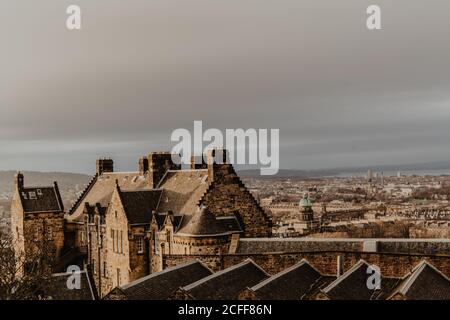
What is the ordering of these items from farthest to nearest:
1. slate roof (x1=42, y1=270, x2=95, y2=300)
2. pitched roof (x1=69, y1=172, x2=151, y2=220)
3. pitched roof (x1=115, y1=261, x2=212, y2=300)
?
pitched roof (x1=69, y1=172, x2=151, y2=220) < slate roof (x1=42, y1=270, x2=95, y2=300) < pitched roof (x1=115, y1=261, x2=212, y2=300)

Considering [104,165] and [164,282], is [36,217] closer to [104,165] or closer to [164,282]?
[104,165]

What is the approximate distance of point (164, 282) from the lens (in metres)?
34.0

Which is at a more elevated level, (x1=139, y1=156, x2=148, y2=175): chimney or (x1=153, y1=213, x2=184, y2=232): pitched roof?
(x1=139, y1=156, x2=148, y2=175): chimney

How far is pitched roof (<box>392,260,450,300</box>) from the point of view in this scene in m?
27.5

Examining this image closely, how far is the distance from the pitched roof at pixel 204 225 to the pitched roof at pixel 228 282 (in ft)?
24.8

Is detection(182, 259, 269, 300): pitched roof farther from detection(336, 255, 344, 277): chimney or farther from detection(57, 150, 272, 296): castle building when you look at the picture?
detection(57, 150, 272, 296): castle building

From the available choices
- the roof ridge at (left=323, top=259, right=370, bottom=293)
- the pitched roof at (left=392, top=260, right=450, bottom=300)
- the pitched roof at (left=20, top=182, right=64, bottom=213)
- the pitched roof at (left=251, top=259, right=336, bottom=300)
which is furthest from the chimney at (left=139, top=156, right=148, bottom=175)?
the pitched roof at (left=392, top=260, right=450, bottom=300)

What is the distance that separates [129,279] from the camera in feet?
169

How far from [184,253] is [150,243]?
20.2 ft

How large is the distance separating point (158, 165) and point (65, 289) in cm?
1981

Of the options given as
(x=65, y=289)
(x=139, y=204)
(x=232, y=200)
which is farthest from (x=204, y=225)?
(x=65, y=289)

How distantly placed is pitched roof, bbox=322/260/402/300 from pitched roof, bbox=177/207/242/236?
44.1 feet

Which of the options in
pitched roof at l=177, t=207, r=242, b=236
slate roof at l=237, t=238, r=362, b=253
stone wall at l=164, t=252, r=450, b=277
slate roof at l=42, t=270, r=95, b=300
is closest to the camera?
stone wall at l=164, t=252, r=450, b=277

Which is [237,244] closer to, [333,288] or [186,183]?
[186,183]
